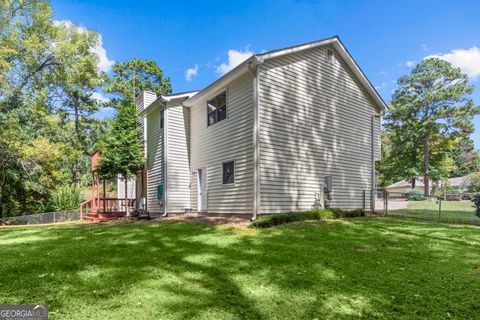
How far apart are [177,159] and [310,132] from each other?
6186mm

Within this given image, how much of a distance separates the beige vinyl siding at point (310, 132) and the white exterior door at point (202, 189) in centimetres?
368

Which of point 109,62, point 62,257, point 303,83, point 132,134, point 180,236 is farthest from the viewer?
point 109,62

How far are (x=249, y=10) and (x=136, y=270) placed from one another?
15.7 m

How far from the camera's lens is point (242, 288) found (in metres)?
3.74

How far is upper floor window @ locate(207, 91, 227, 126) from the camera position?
1173 centimetres

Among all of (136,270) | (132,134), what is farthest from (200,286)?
(132,134)

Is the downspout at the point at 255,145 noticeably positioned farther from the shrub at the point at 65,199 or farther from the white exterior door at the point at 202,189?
the shrub at the point at 65,199

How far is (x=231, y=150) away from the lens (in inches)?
433

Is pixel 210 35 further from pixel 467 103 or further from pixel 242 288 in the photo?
pixel 467 103

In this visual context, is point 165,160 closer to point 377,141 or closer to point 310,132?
point 310,132

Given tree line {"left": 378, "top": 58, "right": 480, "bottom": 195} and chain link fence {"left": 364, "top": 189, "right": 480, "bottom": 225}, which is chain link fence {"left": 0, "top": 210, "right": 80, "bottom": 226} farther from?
tree line {"left": 378, "top": 58, "right": 480, "bottom": 195}

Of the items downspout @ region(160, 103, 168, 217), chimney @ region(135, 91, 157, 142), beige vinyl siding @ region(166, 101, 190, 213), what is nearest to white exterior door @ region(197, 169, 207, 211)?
beige vinyl siding @ region(166, 101, 190, 213)

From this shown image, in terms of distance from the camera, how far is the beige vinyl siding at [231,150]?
33.3 ft

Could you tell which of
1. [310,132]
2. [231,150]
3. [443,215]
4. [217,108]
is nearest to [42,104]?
[217,108]
